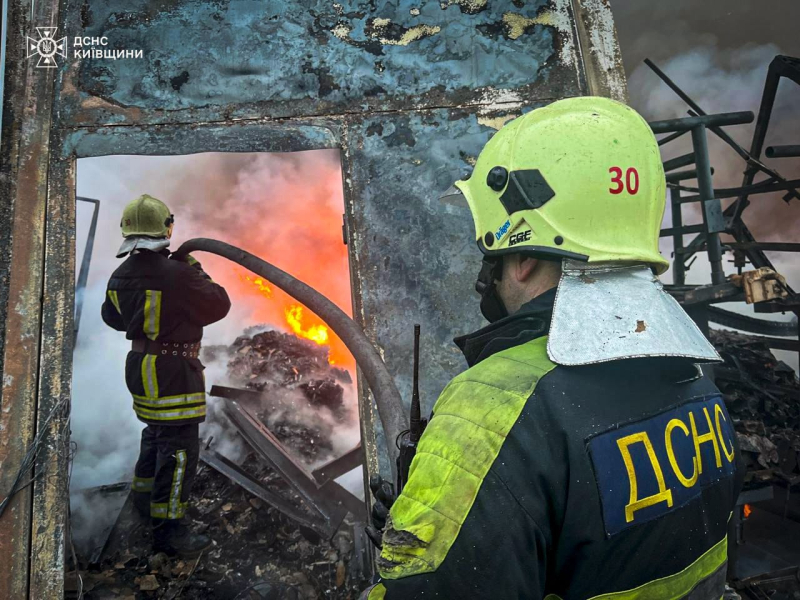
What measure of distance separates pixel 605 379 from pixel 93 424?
3.05 meters

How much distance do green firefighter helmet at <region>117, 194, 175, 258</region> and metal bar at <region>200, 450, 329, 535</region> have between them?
1.82 meters

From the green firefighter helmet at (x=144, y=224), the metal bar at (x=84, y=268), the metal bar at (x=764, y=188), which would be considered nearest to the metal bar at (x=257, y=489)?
the metal bar at (x=84, y=268)

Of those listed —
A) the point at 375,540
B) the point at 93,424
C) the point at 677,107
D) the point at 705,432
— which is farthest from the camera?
the point at 677,107

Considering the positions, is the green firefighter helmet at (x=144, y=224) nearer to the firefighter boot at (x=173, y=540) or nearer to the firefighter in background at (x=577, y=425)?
the firefighter boot at (x=173, y=540)

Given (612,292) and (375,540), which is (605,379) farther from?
(375,540)

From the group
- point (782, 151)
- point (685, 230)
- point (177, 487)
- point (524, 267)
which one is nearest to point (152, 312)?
point (177, 487)

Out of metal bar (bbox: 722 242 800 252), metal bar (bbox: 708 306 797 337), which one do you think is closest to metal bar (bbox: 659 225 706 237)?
metal bar (bbox: 722 242 800 252)

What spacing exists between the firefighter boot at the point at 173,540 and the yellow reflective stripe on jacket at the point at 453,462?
2.83 metres

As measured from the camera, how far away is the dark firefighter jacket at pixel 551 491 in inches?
41.3

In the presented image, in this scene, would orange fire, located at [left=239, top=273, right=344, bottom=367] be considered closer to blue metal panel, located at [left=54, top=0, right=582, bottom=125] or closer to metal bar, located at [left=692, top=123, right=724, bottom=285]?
blue metal panel, located at [left=54, top=0, right=582, bottom=125]

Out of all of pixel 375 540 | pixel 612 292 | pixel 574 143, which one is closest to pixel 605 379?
→ pixel 612 292

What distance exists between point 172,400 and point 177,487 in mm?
597

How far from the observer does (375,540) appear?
1.50 meters

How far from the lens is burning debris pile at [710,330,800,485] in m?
5.34
